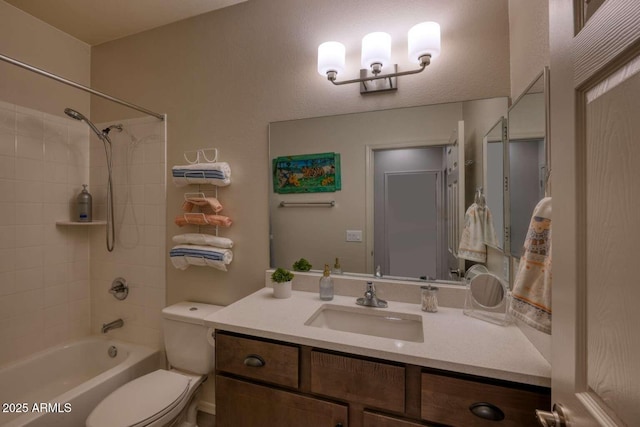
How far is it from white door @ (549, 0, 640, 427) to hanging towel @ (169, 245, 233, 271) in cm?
153

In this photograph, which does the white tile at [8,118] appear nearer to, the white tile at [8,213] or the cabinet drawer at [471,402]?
the white tile at [8,213]

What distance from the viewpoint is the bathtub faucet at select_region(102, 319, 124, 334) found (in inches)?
79.4

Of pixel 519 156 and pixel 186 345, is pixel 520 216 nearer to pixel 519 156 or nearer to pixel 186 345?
pixel 519 156

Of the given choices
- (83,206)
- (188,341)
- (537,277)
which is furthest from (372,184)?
(83,206)

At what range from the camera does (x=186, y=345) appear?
168cm

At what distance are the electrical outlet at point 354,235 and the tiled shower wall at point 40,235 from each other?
207 cm

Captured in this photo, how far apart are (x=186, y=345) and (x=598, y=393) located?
1.81 metres

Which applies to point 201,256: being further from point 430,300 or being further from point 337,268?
point 430,300

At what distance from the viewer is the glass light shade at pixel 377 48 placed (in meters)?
1.35

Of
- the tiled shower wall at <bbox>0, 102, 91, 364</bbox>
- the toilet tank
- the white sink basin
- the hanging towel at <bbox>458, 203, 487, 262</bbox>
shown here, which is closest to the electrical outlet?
the white sink basin

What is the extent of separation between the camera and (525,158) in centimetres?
108

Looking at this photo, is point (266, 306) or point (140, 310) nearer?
point (266, 306)

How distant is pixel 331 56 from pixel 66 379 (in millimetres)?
2667

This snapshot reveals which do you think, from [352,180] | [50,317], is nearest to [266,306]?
[352,180]
